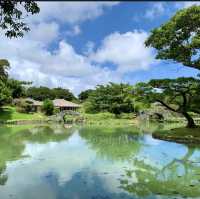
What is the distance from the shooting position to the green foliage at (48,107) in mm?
49562

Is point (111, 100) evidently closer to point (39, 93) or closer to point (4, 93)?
A: point (4, 93)

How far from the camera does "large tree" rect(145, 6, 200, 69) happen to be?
1905 cm

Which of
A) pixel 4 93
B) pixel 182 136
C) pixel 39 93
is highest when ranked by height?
pixel 39 93

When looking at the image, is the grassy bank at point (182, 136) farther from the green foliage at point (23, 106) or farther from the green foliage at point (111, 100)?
the green foliage at point (23, 106)

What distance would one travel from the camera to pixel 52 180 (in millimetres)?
9859

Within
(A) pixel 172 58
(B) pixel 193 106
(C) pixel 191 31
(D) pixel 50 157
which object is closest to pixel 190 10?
(C) pixel 191 31

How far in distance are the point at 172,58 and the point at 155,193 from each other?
13.4 metres

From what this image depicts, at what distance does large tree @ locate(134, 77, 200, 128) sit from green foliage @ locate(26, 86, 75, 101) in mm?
51664

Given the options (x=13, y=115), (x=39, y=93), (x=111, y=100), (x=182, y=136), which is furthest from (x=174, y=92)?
(x=39, y=93)

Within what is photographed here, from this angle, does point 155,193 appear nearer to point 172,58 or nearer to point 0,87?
point 172,58

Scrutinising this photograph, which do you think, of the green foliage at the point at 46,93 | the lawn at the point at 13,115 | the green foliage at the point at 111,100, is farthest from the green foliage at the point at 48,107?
the green foliage at the point at 46,93

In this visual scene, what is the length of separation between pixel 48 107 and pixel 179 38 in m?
31.8

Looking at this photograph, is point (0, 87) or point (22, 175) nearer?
point (22, 175)

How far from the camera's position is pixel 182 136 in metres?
20.3
